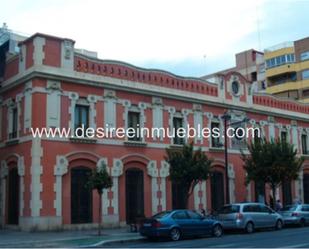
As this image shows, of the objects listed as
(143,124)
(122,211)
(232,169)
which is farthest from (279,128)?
(122,211)

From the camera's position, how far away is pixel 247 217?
24.9m

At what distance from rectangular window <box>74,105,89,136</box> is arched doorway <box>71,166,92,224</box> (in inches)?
83.5

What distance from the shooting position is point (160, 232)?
837 inches

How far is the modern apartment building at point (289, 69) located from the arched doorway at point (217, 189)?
35.9m

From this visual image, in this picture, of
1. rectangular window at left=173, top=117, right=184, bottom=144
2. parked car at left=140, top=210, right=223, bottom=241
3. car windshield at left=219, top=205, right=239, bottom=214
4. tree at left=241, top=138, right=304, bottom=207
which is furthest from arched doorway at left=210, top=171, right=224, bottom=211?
parked car at left=140, top=210, right=223, bottom=241

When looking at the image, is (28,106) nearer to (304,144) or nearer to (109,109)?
(109,109)

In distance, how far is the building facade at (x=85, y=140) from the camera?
85.1ft

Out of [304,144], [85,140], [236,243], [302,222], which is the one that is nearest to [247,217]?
[302,222]

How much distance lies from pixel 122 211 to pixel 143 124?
211 inches

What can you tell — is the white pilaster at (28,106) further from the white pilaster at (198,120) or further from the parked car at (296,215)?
the parked car at (296,215)

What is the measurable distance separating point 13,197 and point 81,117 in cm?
577

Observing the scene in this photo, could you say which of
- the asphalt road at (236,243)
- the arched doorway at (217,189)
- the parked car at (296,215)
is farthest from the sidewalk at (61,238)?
the arched doorway at (217,189)

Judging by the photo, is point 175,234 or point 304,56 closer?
point 175,234

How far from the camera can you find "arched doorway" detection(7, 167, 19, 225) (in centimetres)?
2716
